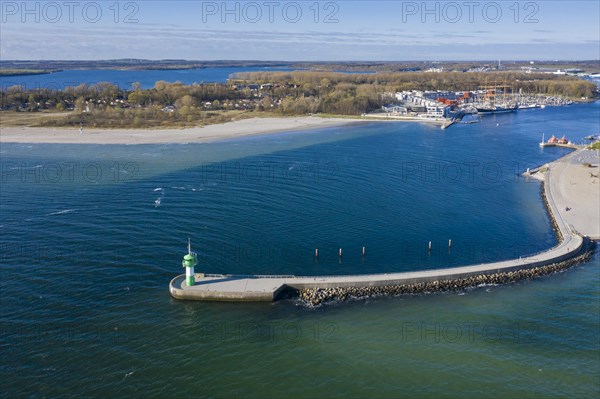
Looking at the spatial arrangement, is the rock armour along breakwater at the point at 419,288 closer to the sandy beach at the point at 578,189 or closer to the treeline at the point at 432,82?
the sandy beach at the point at 578,189

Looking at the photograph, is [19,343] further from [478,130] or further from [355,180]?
[478,130]

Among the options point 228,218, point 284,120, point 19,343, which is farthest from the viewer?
point 284,120

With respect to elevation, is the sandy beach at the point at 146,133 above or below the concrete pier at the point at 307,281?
above

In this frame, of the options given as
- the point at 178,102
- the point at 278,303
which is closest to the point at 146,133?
the point at 178,102

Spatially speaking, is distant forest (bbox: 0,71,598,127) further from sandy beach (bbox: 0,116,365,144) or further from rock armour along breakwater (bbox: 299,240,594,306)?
rock armour along breakwater (bbox: 299,240,594,306)

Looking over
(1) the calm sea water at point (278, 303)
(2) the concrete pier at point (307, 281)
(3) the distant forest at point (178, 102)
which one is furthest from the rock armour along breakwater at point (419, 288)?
(3) the distant forest at point (178, 102)

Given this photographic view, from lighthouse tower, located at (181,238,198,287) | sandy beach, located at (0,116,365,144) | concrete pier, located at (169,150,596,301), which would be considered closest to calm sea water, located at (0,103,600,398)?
concrete pier, located at (169,150,596,301)

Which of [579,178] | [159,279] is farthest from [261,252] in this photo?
[579,178]
